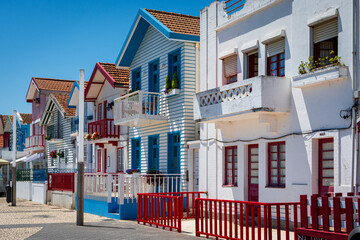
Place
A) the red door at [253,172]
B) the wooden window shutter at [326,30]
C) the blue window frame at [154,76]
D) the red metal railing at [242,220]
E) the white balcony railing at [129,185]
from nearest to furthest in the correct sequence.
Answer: the red metal railing at [242,220] < the wooden window shutter at [326,30] < the red door at [253,172] < the white balcony railing at [129,185] < the blue window frame at [154,76]

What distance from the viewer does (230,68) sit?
17.6 m

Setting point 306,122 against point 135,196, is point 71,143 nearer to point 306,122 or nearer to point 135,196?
point 135,196

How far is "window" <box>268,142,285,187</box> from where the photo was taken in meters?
15.2

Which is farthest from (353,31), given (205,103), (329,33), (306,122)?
(205,103)

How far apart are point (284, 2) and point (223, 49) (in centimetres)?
332

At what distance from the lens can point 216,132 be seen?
59.3ft

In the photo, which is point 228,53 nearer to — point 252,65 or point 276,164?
point 252,65

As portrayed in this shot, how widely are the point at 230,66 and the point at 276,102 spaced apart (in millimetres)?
3497

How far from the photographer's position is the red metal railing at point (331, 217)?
853cm

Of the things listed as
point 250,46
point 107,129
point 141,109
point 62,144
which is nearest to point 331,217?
point 250,46

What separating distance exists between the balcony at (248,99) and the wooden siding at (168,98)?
3.75m

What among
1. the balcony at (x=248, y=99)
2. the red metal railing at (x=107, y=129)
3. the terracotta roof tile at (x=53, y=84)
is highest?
the terracotta roof tile at (x=53, y=84)

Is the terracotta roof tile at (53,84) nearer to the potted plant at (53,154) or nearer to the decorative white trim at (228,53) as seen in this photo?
the potted plant at (53,154)

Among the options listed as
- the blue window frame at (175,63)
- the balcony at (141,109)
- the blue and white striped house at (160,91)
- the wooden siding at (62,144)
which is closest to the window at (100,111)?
the wooden siding at (62,144)
